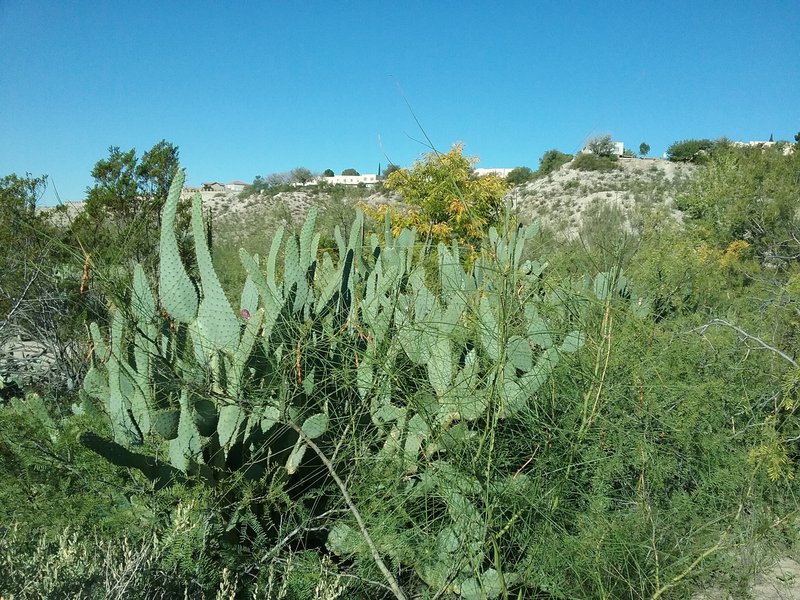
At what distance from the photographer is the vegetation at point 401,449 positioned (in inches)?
87.7

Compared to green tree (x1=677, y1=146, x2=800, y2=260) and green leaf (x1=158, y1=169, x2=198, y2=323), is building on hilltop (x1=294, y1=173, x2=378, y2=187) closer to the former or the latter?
green tree (x1=677, y1=146, x2=800, y2=260)

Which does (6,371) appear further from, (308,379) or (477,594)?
(477,594)

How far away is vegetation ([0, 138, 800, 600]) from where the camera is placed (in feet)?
7.30

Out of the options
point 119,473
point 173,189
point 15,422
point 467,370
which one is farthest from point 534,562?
point 15,422

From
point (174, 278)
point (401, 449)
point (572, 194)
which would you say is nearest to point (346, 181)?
point (572, 194)

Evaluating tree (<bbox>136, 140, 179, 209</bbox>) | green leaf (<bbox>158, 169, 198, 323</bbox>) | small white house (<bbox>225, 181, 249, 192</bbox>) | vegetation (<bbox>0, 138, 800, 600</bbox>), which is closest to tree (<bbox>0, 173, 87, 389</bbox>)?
tree (<bbox>136, 140, 179, 209</bbox>)

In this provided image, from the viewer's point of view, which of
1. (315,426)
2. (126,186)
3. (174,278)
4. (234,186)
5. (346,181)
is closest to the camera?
(315,426)

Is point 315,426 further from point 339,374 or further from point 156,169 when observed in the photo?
point 156,169

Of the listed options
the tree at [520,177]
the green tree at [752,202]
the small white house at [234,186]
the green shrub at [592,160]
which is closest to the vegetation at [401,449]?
the tree at [520,177]

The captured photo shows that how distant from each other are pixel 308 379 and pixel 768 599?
A: 2459mm

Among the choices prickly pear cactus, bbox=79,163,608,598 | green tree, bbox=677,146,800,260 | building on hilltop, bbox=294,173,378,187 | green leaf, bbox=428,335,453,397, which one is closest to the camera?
prickly pear cactus, bbox=79,163,608,598

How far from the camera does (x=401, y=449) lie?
2402 mm

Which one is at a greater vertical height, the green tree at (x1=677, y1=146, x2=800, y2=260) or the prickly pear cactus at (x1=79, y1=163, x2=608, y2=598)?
the green tree at (x1=677, y1=146, x2=800, y2=260)

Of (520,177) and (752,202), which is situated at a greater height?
(752,202)
